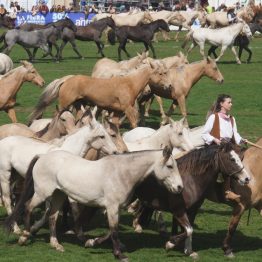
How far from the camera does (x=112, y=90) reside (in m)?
18.4

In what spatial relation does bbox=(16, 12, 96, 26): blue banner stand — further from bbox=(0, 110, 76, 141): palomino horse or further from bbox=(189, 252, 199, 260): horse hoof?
bbox=(189, 252, 199, 260): horse hoof

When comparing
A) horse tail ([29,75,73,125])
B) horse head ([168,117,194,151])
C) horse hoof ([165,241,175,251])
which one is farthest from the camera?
horse tail ([29,75,73,125])

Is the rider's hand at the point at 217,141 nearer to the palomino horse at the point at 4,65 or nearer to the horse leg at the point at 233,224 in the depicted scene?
the horse leg at the point at 233,224

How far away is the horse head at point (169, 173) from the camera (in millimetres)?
9977

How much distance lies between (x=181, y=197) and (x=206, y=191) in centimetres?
38

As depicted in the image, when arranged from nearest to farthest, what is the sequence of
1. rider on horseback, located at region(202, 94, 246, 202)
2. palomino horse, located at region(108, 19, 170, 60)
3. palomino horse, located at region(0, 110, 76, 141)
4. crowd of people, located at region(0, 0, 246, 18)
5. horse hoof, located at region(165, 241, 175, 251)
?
horse hoof, located at region(165, 241, 175, 251) < rider on horseback, located at region(202, 94, 246, 202) < palomino horse, located at region(0, 110, 76, 141) < palomino horse, located at region(108, 19, 170, 60) < crowd of people, located at region(0, 0, 246, 18)

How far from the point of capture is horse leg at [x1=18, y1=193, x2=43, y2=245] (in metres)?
10.5

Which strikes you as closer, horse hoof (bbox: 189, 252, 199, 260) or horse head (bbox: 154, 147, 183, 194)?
horse head (bbox: 154, 147, 183, 194)

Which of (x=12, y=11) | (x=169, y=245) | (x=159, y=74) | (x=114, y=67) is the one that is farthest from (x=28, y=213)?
(x=12, y=11)

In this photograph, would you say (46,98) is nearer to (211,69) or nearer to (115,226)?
(211,69)

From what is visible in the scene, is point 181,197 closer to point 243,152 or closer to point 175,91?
point 243,152

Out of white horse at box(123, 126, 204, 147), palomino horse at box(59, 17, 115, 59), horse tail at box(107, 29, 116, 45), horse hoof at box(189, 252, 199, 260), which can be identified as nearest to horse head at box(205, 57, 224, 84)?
white horse at box(123, 126, 204, 147)

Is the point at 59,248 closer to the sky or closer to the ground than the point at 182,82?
closer to the sky

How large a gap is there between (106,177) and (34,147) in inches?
64.9
